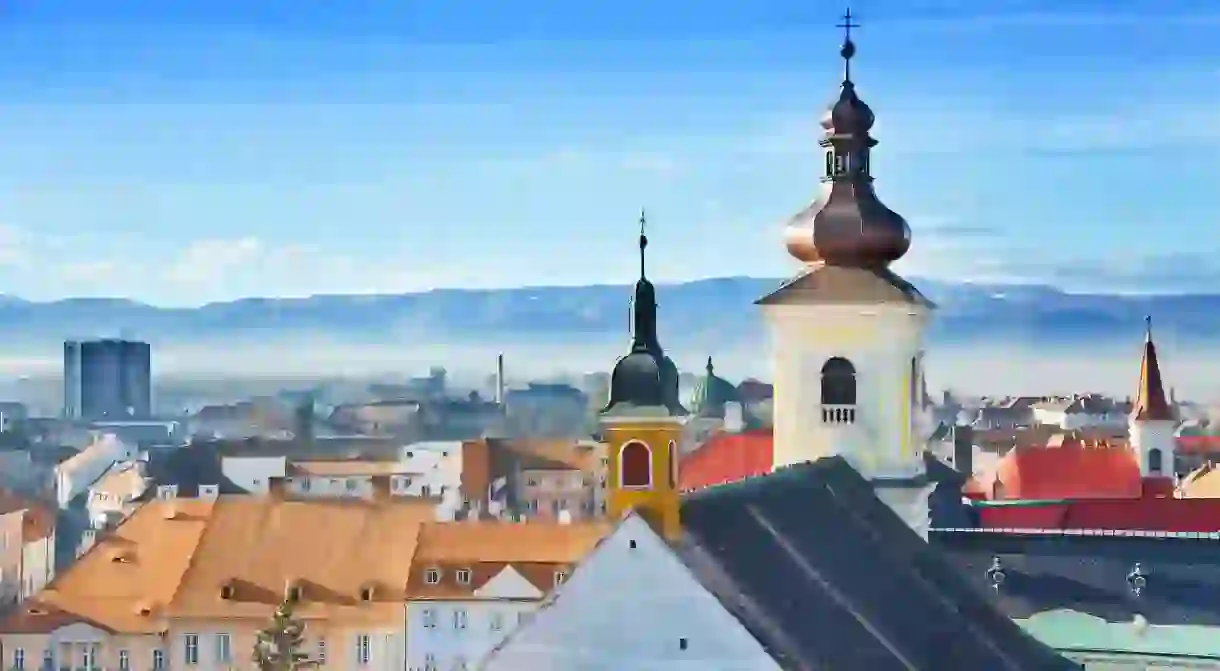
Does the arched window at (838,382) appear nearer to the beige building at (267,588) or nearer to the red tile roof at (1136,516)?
the beige building at (267,588)

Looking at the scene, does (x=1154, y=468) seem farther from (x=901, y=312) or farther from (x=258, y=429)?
(x=258, y=429)

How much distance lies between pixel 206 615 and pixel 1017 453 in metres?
22.9

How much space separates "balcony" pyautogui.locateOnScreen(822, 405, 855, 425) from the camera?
842 inches

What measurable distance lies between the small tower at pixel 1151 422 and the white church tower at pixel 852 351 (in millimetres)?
25170

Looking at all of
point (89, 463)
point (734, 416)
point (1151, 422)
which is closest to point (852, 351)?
point (1151, 422)

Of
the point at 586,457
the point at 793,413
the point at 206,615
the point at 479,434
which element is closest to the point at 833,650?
the point at 793,413

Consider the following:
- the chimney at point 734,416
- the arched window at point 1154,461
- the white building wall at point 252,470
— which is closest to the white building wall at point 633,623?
the arched window at point 1154,461

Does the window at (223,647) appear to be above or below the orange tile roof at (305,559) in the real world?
below

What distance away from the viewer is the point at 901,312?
21234 millimetres

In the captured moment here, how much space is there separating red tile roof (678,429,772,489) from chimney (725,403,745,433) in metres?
16.3

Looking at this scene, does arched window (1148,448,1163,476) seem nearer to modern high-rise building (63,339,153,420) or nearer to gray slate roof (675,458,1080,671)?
gray slate roof (675,458,1080,671)

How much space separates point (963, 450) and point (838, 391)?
140 feet

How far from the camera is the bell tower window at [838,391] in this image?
21391 millimetres

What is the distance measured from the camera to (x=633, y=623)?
13.7 metres
